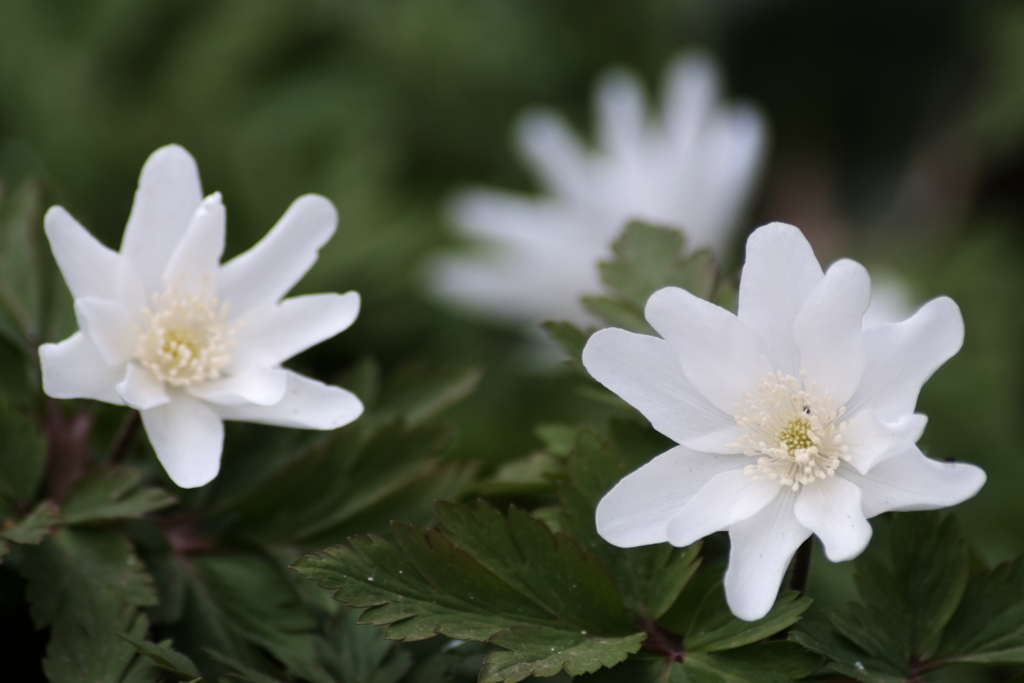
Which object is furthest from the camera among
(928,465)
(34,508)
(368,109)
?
(368,109)

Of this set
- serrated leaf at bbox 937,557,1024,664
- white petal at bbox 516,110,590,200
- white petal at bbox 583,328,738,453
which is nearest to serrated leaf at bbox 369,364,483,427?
white petal at bbox 583,328,738,453

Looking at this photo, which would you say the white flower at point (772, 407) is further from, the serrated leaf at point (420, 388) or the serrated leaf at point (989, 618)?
the serrated leaf at point (420, 388)

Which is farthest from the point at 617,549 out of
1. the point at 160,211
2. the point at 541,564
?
the point at 160,211

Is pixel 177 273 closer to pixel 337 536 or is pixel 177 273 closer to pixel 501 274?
pixel 337 536

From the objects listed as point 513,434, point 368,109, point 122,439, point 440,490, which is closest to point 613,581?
point 440,490

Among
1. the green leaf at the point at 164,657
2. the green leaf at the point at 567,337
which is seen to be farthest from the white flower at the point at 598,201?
the green leaf at the point at 164,657
